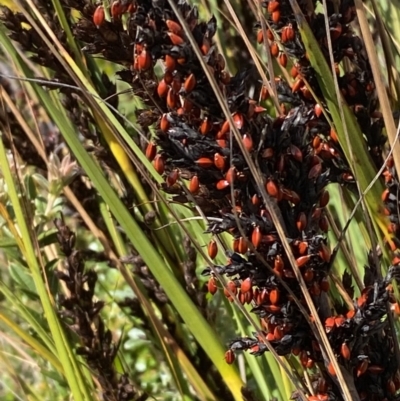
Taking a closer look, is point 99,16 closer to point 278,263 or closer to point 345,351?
point 278,263

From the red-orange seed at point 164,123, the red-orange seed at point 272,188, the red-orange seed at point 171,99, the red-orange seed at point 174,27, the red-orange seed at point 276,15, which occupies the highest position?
the red-orange seed at point 174,27

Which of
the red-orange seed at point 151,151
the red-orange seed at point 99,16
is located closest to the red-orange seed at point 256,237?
the red-orange seed at point 151,151

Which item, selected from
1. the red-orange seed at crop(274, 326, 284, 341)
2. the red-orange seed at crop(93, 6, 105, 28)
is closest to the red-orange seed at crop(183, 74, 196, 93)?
the red-orange seed at crop(93, 6, 105, 28)

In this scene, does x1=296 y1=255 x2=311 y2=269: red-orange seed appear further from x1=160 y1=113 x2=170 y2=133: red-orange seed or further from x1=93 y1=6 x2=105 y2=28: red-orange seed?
x1=93 y1=6 x2=105 y2=28: red-orange seed

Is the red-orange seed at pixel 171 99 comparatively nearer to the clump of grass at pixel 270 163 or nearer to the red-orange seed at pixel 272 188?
the clump of grass at pixel 270 163

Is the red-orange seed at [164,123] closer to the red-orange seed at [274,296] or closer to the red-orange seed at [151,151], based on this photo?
the red-orange seed at [151,151]

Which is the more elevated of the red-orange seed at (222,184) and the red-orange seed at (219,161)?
the red-orange seed at (219,161)

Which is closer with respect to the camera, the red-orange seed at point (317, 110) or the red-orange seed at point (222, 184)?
the red-orange seed at point (222, 184)

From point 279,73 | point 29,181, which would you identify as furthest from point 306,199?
point 29,181

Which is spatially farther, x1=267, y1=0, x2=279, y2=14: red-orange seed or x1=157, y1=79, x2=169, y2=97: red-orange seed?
x1=267, y1=0, x2=279, y2=14: red-orange seed

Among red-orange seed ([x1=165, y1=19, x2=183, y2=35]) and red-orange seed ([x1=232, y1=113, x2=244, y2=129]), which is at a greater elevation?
red-orange seed ([x1=165, y1=19, x2=183, y2=35])

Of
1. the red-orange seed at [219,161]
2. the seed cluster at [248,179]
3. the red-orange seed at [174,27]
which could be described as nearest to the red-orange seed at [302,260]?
the seed cluster at [248,179]

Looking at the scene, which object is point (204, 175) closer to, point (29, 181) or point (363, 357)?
point (363, 357)

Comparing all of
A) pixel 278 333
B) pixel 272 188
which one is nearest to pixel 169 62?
pixel 272 188
